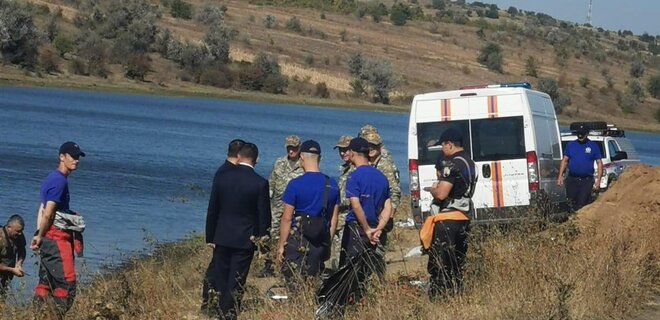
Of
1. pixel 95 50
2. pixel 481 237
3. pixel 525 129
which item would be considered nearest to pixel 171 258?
pixel 525 129

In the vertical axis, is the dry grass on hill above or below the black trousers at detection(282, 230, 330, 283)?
below

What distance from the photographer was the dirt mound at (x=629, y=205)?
13570 millimetres

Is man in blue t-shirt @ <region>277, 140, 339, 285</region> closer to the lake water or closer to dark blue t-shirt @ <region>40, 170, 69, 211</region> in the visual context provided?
dark blue t-shirt @ <region>40, 170, 69, 211</region>

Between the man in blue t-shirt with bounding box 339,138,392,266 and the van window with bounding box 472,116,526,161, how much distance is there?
5.33 meters

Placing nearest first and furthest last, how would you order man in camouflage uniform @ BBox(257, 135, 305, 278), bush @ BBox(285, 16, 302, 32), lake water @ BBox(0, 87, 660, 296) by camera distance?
man in camouflage uniform @ BBox(257, 135, 305, 278) → lake water @ BBox(0, 87, 660, 296) → bush @ BBox(285, 16, 302, 32)

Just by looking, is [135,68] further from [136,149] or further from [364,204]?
[364,204]

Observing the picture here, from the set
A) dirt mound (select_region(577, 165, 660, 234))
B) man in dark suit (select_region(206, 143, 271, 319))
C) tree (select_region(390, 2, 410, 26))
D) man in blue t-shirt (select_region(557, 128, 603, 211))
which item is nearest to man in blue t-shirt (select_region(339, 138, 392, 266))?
man in dark suit (select_region(206, 143, 271, 319))

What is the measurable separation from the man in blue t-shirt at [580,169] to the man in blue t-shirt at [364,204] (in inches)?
278

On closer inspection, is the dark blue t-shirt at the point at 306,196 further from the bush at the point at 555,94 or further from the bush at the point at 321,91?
the bush at the point at 555,94

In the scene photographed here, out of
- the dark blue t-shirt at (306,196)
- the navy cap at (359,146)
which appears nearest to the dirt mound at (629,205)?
the navy cap at (359,146)

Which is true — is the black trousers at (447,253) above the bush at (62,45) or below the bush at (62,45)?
below

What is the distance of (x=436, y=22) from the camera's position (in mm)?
144500

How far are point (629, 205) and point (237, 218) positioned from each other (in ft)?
20.9

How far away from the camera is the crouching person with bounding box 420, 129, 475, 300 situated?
1064 centimetres
